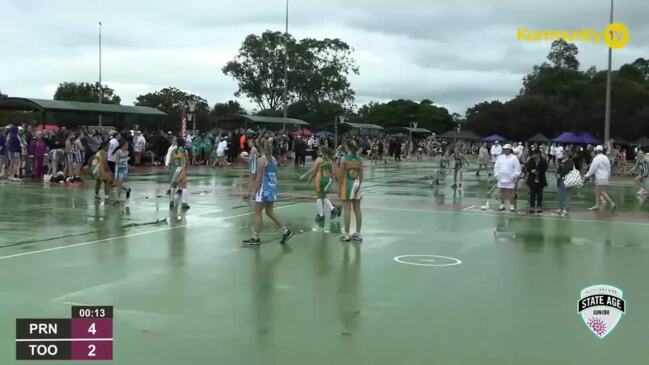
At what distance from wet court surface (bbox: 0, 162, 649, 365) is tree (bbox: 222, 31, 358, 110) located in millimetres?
62712

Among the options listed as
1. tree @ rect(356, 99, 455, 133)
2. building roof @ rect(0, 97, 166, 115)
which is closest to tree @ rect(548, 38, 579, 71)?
tree @ rect(356, 99, 455, 133)

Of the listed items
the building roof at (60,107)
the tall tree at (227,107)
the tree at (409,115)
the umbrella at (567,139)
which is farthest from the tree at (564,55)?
the building roof at (60,107)

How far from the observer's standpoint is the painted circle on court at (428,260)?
9281 mm

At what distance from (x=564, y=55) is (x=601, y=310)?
359ft

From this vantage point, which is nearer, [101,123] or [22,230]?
[22,230]

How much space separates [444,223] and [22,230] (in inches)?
312

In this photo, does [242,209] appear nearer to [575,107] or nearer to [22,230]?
[22,230]

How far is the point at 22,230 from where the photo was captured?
461 inches

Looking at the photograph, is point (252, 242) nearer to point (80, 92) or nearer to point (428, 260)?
point (428, 260)

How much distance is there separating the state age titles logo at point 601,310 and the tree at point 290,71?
70683mm

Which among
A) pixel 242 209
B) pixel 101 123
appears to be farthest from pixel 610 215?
pixel 101 123
